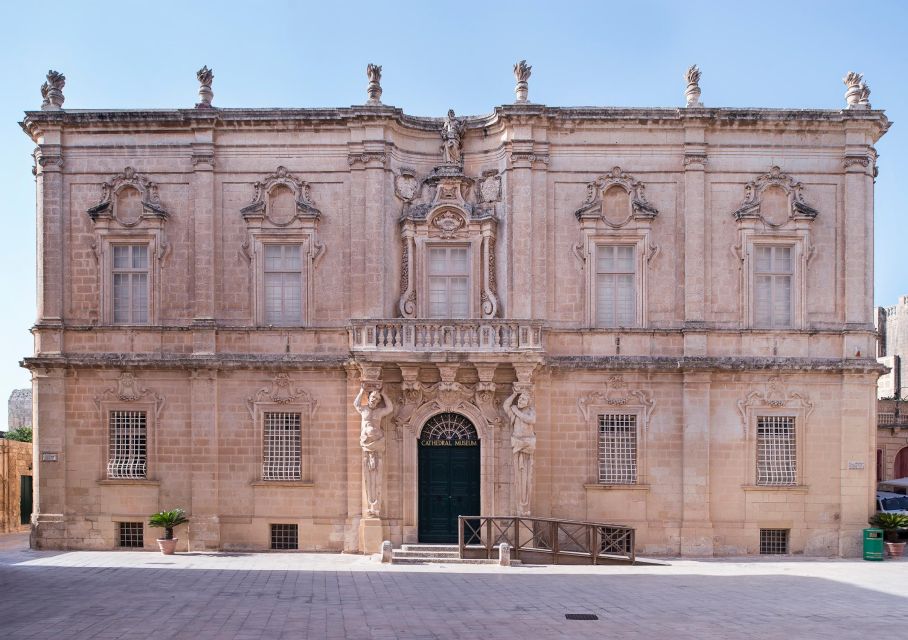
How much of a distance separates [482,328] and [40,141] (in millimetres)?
13798

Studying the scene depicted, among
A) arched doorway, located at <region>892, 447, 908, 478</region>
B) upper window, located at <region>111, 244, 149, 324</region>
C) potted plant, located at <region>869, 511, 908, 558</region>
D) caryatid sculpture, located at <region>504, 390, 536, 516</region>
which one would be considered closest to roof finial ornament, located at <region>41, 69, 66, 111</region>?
upper window, located at <region>111, 244, 149, 324</region>

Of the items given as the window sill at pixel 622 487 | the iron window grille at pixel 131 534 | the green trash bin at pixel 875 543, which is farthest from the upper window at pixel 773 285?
the iron window grille at pixel 131 534

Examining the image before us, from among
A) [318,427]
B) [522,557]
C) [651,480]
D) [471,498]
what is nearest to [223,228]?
[318,427]

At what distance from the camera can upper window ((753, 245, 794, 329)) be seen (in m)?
24.0

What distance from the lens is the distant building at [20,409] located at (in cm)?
5269

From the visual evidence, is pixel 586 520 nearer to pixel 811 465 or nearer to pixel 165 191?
pixel 811 465

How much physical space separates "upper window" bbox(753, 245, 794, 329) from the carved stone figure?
29.1 feet

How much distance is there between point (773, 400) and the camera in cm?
2353

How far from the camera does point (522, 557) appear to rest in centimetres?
2223

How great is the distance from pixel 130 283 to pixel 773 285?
18181 millimetres

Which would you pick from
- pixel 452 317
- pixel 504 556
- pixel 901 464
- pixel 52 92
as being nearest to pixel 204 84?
pixel 52 92

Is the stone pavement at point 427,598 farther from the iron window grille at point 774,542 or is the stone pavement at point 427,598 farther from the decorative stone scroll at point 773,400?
the decorative stone scroll at point 773,400

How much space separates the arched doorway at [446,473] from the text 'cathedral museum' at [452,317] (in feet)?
0.27

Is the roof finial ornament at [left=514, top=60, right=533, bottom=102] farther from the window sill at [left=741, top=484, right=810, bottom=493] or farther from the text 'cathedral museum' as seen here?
the window sill at [left=741, top=484, right=810, bottom=493]
